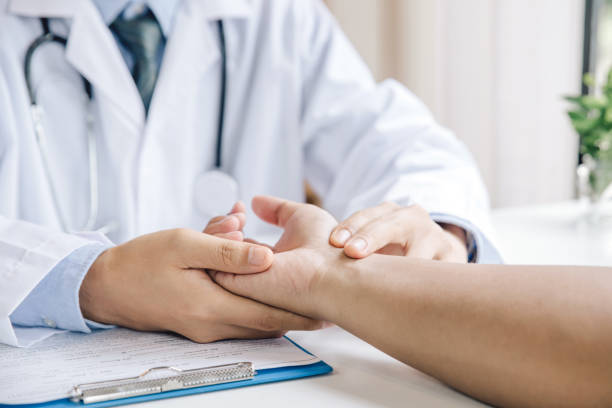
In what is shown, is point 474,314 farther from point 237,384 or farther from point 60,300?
point 60,300

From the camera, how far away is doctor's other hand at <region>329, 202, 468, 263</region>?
0.64 meters

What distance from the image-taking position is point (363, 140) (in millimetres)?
1100

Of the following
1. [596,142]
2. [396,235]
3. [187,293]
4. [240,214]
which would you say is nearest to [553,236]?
[596,142]

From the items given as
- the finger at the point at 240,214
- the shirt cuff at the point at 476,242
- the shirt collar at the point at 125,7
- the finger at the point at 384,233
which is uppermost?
the shirt collar at the point at 125,7

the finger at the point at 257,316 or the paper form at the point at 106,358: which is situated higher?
the finger at the point at 257,316

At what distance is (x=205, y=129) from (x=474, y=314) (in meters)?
0.77

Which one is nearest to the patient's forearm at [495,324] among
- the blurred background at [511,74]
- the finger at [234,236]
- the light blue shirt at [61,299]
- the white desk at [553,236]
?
the finger at [234,236]

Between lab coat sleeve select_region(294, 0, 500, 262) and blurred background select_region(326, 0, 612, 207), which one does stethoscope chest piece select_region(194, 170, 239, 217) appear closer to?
lab coat sleeve select_region(294, 0, 500, 262)

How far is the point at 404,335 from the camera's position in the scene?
20.4 inches

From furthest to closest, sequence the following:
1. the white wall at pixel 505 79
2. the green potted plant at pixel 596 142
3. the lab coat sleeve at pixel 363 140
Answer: the white wall at pixel 505 79
the green potted plant at pixel 596 142
the lab coat sleeve at pixel 363 140

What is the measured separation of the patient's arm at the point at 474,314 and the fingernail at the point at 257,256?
2 cm

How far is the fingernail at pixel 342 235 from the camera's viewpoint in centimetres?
65

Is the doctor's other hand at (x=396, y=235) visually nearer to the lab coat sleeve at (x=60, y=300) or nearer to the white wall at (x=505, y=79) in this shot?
the lab coat sleeve at (x=60, y=300)

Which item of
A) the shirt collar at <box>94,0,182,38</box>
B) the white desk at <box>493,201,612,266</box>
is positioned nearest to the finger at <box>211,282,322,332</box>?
the white desk at <box>493,201,612,266</box>
